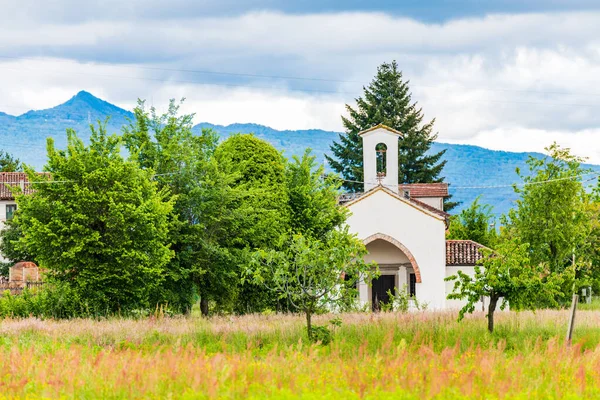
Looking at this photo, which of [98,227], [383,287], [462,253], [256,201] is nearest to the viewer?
[98,227]

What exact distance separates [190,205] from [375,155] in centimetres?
1666

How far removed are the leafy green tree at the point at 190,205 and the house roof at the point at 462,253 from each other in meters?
17.2

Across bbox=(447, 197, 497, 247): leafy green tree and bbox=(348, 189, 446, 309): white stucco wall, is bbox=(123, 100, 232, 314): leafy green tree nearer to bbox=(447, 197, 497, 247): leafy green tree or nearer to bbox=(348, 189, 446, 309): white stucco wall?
bbox=(348, 189, 446, 309): white stucco wall

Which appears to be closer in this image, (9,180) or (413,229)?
(413,229)

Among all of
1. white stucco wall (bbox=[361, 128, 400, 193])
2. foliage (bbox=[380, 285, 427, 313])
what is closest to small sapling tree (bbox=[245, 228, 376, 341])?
foliage (bbox=[380, 285, 427, 313])

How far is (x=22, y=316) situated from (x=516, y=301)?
14.9m

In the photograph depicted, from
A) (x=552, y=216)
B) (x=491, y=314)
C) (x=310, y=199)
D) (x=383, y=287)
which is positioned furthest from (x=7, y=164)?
(x=491, y=314)

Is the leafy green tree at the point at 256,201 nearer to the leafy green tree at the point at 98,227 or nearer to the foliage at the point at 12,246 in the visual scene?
the leafy green tree at the point at 98,227

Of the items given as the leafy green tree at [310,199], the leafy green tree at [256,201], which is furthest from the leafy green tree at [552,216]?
the leafy green tree at [256,201]

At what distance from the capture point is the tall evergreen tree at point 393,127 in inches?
3061

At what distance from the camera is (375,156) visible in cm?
4425

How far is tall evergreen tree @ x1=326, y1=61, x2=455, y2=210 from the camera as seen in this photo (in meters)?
77.8

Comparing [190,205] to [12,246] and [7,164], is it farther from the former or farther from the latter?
[7,164]

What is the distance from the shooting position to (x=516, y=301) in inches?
777
